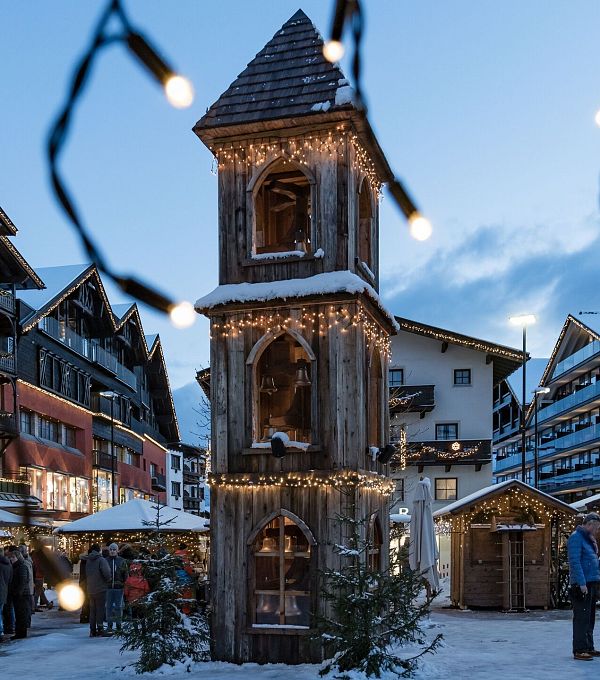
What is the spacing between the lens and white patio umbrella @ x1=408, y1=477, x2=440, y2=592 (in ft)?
61.5

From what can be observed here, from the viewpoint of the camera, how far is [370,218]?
15664mm

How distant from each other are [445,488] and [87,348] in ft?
60.5

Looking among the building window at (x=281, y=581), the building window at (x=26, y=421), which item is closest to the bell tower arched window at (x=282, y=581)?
the building window at (x=281, y=581)

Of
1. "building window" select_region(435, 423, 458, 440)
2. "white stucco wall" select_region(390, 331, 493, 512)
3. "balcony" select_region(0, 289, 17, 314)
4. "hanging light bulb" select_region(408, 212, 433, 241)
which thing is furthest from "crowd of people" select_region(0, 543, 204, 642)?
"building window" select_region(435, 423, 458, 440)

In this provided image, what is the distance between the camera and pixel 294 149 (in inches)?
543

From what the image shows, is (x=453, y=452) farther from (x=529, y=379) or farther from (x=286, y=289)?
(x=529, y=379)

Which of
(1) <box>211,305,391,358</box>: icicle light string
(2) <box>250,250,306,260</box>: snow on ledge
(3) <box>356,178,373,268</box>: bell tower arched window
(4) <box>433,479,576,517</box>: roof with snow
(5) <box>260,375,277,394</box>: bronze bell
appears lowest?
(4) <box>433,479,576,517</box>: roof with snow

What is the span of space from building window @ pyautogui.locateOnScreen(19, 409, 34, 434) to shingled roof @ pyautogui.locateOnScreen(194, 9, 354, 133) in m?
26.4

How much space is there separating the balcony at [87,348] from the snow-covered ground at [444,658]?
79.1 feet

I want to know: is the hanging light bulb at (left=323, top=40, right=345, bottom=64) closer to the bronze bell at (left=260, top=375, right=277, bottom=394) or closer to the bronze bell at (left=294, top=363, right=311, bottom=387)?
the bronze bell at (left=294, top=363, right=311, bottom=387)

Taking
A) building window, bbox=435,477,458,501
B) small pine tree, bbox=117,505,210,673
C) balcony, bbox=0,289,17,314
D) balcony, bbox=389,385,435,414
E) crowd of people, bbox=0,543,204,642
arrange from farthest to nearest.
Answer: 1. building window, bbox=435,477,458,501
2. balcony, bbox=389,385,435,414
3. balcony, bbox=0,289,17,314
4. crowd of people, bbox=0,543,204,642
5. small pine tree, bbox=117,505,210,673

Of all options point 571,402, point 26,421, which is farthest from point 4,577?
point 571,402

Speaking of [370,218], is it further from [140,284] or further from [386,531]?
[140,284]

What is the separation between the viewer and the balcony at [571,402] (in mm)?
63406
